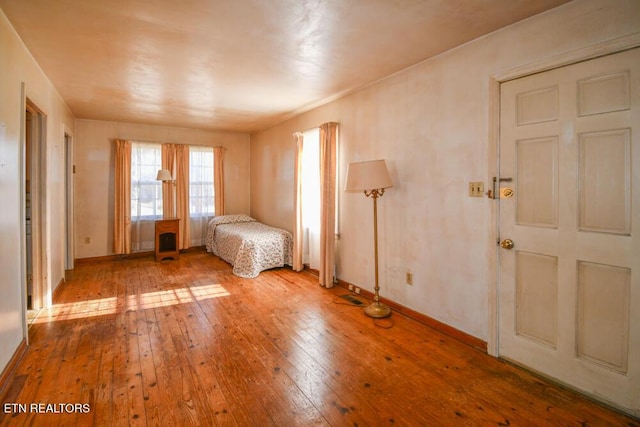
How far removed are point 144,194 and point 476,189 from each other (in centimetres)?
579

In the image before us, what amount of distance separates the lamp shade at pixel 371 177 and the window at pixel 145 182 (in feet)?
15.1

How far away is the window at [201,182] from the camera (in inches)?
259

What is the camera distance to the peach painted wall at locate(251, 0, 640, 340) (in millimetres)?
2193

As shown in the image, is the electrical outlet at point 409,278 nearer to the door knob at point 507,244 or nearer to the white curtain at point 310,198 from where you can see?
the door knob at point 507,244

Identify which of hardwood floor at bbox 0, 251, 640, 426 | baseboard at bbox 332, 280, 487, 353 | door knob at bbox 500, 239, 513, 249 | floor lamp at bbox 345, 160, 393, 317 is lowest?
hardwood floor at bbox 0, 251, 640, 426

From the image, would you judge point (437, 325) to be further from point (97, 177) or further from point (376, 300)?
point (97, 177)

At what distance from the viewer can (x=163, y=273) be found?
16.5 feet

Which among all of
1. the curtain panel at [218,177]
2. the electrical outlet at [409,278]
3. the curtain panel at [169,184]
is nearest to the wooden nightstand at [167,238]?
the curtain panel at [169,184]

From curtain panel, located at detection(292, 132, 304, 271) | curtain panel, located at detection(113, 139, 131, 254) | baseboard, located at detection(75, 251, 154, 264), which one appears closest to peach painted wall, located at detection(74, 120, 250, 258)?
baseboard, located at detection(75, 251, 154, 264)

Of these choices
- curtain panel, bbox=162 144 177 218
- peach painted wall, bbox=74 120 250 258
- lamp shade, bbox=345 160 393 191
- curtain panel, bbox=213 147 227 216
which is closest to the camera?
A: lamp shade, bbox=345 160 393 191

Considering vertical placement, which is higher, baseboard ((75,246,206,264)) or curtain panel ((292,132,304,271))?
curtain panel ((292,132,304,271))

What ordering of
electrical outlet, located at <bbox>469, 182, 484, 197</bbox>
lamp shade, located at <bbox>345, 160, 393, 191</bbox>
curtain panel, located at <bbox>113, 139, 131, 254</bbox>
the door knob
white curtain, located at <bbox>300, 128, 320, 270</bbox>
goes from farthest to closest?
curtain panel, located at <bbox>113, 139, 131, 254</bbox>, white curtain, located at <bbox>300, 128, 320, 270</bbox>, lamp shade, located at <bbox>345, 160, 393, 191</bbox>, electrical outlet, located at <bbox>469, 182, 484, 197</bbox>, the door knob

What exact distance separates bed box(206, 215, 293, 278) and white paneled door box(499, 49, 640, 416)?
133 inches

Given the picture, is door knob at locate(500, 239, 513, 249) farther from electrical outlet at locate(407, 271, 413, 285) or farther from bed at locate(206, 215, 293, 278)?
bed at locate(206, 215, 293, 278)
